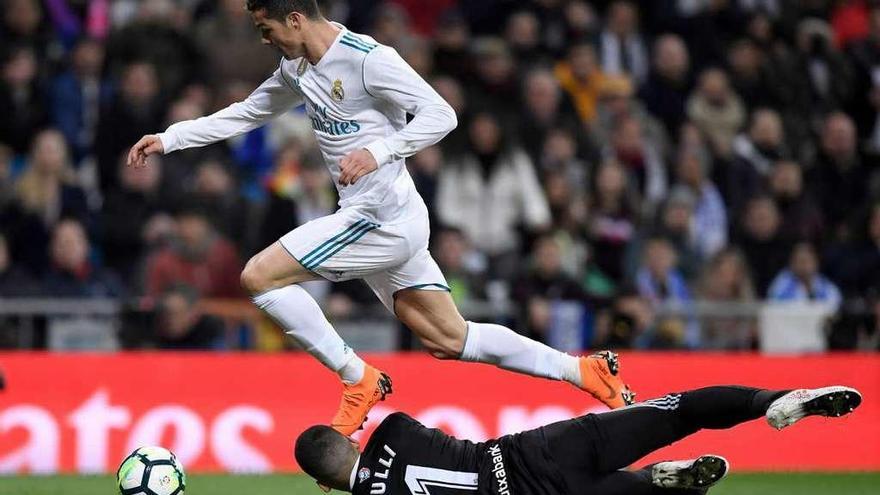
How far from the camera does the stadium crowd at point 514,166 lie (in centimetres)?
1316

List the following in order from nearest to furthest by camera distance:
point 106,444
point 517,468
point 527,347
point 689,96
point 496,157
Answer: point 517,468 < point 527,347 < point 106,444 < point 496,157 < point 689,96

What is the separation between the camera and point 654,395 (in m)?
12.0

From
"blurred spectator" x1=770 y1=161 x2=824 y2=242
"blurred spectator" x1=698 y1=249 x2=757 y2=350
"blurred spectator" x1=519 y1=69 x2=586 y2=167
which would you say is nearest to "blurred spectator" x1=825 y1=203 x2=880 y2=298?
"blurred spectator" x1=770 y1=161 x2=824 y2=242

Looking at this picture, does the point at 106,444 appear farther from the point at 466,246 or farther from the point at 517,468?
the point at 517,468

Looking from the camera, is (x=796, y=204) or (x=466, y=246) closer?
(x=466, y=246)

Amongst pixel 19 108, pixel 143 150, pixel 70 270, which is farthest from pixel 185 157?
pixel 143 150

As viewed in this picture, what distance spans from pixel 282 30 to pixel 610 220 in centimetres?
660

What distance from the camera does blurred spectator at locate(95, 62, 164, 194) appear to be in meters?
13.9

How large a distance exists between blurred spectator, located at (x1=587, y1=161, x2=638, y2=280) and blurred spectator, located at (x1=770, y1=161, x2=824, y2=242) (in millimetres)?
1517

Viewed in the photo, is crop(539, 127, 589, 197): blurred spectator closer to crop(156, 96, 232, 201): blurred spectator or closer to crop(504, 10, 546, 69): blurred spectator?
crop(504, 10, 546, 69): blurred spectator

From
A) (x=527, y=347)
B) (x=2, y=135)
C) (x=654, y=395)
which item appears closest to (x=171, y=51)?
(x=2, y=135)

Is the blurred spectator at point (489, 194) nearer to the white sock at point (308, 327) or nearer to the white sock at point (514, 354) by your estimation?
the white sock at point (514, 354)

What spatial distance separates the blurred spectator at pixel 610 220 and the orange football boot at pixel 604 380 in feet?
17.0

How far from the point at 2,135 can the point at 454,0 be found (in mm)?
5077
